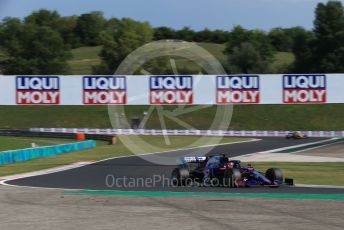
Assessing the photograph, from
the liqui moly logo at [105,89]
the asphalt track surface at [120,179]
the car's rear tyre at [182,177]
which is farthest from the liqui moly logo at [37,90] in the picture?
the car's rear tyre at [182,177]

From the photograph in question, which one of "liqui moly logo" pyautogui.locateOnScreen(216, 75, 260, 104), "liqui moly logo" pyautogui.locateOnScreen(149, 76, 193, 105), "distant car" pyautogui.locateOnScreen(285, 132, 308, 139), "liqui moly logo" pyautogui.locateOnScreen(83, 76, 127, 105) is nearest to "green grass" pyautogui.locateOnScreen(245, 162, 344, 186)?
"liqui moly logo" pyautogui.locateOnScreen(216, 75, 260, 104)

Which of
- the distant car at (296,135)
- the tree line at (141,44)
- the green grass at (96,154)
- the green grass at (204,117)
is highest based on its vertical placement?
the tree line at (141,44)

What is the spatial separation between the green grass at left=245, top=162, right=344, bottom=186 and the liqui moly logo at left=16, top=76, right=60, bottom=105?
19.2 meters

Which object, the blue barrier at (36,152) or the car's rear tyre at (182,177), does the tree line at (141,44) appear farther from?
the car's rear tyre at (182,177)

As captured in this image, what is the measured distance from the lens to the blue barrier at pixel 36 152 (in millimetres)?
30128

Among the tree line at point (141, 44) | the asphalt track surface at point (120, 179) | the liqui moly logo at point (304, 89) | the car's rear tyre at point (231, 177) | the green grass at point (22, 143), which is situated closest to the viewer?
the asphalt track surface at point (120, 179)

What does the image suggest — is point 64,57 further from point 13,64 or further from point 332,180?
point 332,180

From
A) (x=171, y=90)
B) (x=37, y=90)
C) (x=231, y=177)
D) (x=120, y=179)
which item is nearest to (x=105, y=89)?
(x=171, y=90)

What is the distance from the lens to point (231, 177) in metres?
18.2

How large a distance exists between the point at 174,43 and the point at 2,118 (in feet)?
139

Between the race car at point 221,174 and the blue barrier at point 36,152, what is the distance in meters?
12.8

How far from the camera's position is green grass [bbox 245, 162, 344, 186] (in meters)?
20.8

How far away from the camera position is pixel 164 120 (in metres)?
58.0

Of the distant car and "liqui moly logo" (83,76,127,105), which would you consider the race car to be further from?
the distant car
